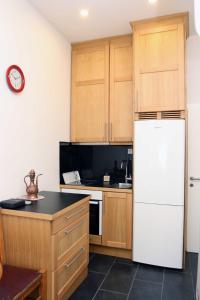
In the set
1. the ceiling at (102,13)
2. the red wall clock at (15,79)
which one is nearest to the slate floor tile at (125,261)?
the red wall clock at (15,79)

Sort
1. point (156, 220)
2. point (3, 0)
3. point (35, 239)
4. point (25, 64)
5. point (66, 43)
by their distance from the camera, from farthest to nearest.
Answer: point (66, 43), point (156, 220), point (25, 64), point (3, 0), point (35, 239)

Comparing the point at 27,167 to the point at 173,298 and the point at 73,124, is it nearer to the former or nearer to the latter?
the point at 73,124

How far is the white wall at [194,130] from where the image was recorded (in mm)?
3084

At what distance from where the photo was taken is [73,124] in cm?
338

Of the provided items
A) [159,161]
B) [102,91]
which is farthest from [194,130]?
[102,91]

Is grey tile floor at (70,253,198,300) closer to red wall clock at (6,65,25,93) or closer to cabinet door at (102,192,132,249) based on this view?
cabinet door at (102,192,132,249)

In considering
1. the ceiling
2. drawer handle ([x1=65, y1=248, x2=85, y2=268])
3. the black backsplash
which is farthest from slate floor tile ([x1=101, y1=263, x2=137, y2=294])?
the ceiling

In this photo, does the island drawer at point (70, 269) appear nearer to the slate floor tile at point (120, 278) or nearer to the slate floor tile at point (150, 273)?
the slate floor tile at point (120, 278)

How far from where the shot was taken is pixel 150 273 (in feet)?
8.55

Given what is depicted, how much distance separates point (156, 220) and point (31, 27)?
97.8 inches

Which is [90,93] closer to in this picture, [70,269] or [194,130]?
[194,130]

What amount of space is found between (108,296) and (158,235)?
849mm

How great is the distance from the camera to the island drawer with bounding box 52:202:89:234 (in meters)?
1.84

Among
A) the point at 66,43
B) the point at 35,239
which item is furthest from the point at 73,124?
the point at 35,239
